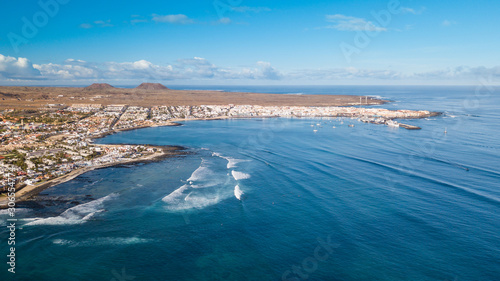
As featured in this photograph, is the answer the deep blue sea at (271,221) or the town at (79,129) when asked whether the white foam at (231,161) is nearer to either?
the deep blue sea at (271,221)

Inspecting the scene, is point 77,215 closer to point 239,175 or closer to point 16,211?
point 16,211

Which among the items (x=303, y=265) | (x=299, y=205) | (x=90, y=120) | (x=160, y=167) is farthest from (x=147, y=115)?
(x=303, y=265)

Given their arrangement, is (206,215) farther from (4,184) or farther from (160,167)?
(4,184)

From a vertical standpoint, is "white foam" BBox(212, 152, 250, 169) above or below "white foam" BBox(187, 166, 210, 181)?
above

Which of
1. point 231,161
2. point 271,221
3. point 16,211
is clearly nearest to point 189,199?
point 271,221

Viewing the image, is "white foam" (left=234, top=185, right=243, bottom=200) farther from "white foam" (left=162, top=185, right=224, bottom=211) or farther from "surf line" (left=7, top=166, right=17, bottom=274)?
"surf line" (left=7, top=166, right=17, bottom=274)

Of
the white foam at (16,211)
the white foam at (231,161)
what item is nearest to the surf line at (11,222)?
the white foam at (16,211)

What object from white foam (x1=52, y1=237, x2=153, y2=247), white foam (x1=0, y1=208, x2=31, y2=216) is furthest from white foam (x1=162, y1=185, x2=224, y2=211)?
white foam (x1=0, y1=208, x2=31, y2=216)
